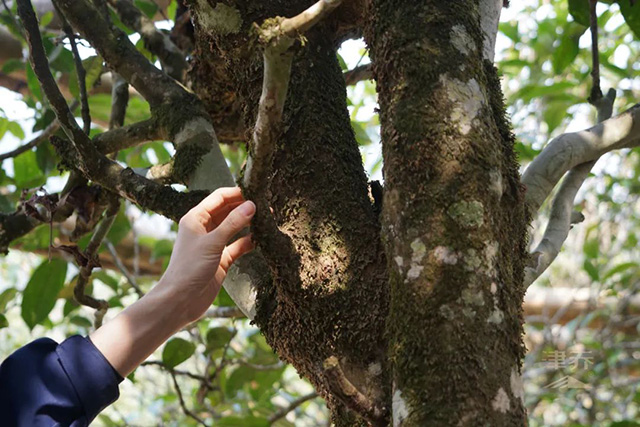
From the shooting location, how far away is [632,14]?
1.33 m

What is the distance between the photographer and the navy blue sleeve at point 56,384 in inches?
29.8

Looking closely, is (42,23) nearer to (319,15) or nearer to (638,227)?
(319,15)

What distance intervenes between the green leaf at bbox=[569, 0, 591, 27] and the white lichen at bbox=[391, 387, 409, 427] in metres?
1.00

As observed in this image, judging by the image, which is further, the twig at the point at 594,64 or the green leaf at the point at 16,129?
the green leaf at the point at 16,129

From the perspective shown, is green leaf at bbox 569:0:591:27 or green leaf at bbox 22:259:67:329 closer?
green leaf at bbox 569:0:591:27

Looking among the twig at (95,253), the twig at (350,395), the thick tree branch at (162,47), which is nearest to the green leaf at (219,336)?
the twig at (95,253)

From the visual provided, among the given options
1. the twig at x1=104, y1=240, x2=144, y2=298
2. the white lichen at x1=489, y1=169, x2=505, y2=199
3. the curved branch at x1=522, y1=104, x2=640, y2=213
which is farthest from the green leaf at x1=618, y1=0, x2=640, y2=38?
the twig at x1=104, y1=240, x2=144, y2=298

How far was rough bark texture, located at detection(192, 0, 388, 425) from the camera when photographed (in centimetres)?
80

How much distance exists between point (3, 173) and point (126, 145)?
832 millimetres

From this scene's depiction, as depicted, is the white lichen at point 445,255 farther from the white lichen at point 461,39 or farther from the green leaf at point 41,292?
the green leaf at point 41,292

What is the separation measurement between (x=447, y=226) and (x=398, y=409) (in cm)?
20

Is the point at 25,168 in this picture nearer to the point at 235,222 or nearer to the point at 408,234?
the point at 235,222

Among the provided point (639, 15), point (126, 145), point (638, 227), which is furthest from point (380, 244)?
point (638, 227)

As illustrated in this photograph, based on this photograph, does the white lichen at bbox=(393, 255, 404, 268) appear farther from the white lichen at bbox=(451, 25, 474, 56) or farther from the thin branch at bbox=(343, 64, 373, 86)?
the thin branch at bbox=(343, 64, 373, 86)
